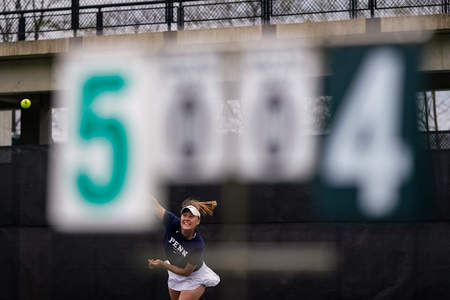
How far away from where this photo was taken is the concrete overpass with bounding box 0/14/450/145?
1184 cm

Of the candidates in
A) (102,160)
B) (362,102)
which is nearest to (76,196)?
(102,160)

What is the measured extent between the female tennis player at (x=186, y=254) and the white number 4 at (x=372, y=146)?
8.60 feet

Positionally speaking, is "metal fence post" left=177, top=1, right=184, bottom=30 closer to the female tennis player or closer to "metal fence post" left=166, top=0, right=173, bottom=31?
"metal fence post" left=166, top=0, right=173, bottom=31

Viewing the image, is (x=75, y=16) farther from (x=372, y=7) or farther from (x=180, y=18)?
(x=372, y=7)

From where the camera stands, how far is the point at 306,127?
34.5ft

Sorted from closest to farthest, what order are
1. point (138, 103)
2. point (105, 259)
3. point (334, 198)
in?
1. point (334, 198)
2. point (105, 259)
3. point (138, 103)

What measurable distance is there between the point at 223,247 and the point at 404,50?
4.01 meters

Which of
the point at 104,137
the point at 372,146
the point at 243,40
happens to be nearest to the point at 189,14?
the point at 243,40

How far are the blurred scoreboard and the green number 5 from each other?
0.02 m

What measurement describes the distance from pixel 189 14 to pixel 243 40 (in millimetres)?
1810

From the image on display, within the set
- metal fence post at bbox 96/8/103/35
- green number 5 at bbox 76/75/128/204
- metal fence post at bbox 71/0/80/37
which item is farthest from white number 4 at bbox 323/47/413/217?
metal fence post at bbox 71/0/80/37

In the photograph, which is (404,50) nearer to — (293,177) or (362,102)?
(362,102)

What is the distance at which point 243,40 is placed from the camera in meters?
12.2

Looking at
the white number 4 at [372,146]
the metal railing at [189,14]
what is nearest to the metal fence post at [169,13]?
the metal railing at [189,14]
